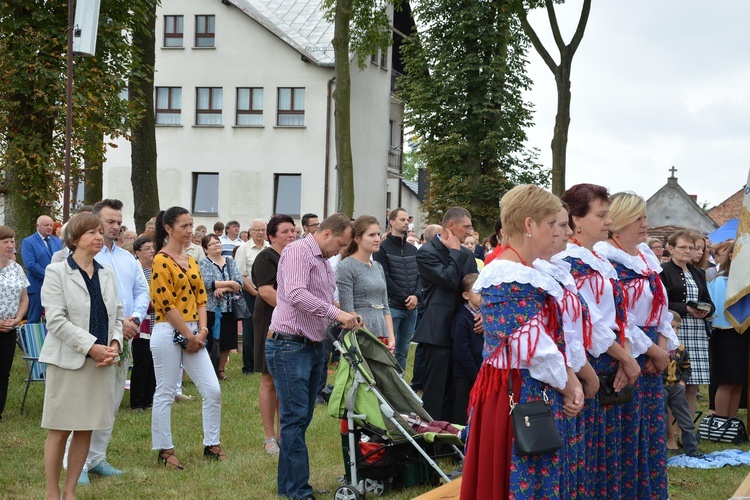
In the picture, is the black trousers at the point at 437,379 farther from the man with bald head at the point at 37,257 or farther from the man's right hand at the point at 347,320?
the man with bald head at the point at 37,257

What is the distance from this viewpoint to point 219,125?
37.7m

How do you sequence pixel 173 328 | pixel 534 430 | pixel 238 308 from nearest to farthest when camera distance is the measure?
pixel 534 430 < pixel 173 328 < pixel 238 308

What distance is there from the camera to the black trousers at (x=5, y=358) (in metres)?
9.73

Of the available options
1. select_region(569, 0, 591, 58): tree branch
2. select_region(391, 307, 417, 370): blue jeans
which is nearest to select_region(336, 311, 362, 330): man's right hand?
select_region(391, 307, 417, 370): blue jeans

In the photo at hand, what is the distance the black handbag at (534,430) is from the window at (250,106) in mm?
33953

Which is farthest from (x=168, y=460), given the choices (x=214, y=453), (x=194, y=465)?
(x=214, y=453)

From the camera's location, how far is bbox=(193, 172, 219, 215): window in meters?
38.4

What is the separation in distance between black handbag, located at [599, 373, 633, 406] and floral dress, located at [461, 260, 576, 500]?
2.83 ft

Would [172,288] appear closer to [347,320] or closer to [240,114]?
[347,320]

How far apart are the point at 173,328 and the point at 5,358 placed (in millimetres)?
3235

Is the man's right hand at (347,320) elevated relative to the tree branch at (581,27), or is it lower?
lower

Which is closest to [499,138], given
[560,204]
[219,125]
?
[219,125]

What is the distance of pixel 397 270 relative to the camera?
11.4m

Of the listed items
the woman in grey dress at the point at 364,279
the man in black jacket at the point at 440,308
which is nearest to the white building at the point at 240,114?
the woman in grey dress at the point at 364,279
